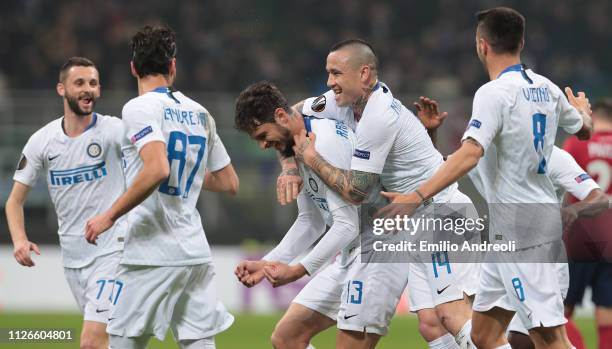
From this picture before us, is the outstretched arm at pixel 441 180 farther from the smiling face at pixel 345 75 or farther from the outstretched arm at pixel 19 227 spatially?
the outstretched arm at pixel 19 227

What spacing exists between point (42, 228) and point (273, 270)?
31.6 ft

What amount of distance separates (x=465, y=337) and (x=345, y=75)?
176cm

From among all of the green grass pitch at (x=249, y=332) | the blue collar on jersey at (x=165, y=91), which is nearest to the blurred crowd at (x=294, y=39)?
the green grass pitch at (x=249, y=332)

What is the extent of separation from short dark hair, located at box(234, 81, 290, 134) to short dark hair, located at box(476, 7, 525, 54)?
1245 millimetres

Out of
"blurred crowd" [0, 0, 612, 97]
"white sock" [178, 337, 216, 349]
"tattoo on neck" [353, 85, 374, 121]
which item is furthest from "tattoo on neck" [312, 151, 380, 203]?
"blurred crowd" [0, 0, 612, 97]

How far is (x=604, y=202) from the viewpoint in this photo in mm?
6191

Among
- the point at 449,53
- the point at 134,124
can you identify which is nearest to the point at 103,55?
the point at 449,53

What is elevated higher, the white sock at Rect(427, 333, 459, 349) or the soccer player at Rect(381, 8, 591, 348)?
the soccer player at Rect(381, 8, 591, 348)

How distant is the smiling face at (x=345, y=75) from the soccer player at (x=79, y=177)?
2.06 meters

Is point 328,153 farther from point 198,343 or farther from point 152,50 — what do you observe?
point 198,343

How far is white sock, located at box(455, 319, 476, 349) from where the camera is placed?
5.99 metres

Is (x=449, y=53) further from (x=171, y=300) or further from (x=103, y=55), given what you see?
(x=171, y=300)

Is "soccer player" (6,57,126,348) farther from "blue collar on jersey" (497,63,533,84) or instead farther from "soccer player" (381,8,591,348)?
"blue collar on jersey" (497,63,533,84)

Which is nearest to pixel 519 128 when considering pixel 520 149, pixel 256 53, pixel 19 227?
pixel 520 149
